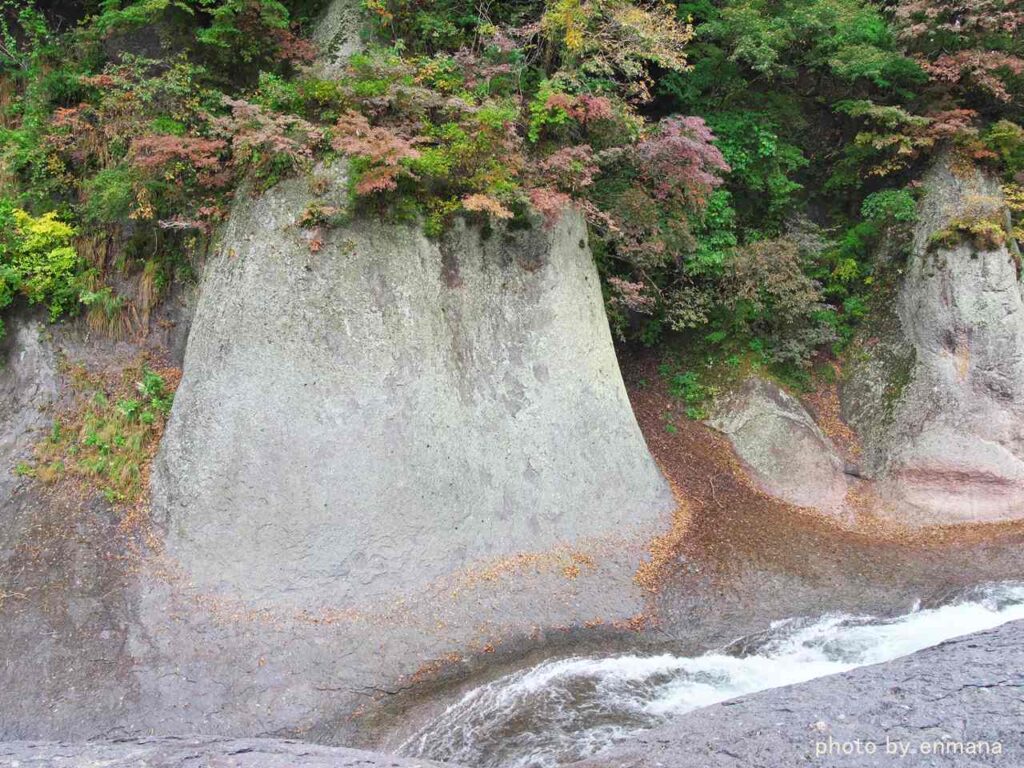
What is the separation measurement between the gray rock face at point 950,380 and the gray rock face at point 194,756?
37.5 ft

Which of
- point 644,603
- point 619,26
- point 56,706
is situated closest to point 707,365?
point 644,603

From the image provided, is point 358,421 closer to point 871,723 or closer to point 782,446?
point 871,723

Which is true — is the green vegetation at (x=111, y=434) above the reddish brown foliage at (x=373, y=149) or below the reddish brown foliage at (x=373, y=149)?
below

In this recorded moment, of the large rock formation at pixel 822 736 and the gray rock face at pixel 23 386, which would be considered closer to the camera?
the large rock formation at pixel 822 736

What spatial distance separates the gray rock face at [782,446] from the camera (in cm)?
1270

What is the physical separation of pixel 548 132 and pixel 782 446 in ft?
25.9

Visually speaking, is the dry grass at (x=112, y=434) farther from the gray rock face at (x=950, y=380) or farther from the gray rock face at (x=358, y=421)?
the gray rock face at (x=950, y=380)

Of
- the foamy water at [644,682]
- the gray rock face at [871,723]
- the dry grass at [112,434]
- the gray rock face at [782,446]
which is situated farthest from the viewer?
the gray rock face at [782,446]

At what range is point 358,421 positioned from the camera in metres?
9.73

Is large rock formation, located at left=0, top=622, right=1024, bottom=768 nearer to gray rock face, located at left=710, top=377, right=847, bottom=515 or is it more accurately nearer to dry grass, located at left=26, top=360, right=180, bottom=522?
dry grass, located at left=26, top=360, right=180, bottom=522

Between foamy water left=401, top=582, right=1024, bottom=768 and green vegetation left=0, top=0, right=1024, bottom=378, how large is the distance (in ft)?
19.8

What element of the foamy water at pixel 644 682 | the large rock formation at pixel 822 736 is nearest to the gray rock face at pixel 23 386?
the large rock formation at pixel 822 736

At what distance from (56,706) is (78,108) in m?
9.35

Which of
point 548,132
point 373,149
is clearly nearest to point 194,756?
point 373,149
